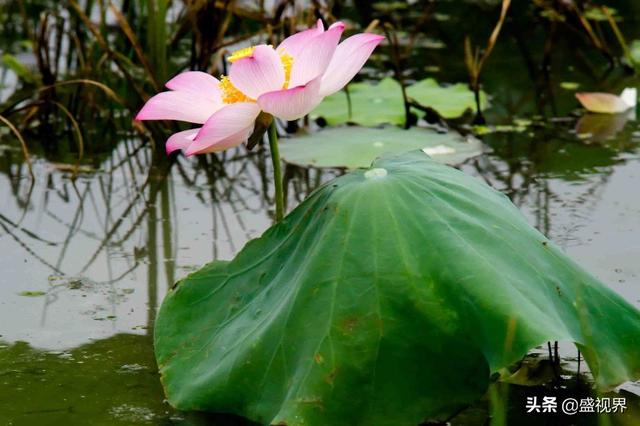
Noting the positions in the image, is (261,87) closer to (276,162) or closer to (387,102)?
(276,162)

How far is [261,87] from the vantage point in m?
1.73

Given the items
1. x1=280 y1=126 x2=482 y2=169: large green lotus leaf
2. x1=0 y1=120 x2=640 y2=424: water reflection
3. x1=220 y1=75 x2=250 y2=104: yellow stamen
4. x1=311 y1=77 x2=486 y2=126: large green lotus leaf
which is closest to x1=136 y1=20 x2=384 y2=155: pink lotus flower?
x1=220 y1=75 x2=250 y2=104: yellow stamen

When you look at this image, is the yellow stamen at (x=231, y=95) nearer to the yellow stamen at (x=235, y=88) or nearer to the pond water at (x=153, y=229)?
the yellow stamen at (x=235, y=88)

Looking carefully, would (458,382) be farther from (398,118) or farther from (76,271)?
(398,118)

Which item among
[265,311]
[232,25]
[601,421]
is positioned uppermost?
[232,25]

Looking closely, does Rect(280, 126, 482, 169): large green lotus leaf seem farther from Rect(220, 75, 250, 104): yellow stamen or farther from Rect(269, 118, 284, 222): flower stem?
Rect(220, 75, 250, 104): yellow stamen

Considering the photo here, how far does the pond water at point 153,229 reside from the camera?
5.85 ft

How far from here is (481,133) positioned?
3.25 meters

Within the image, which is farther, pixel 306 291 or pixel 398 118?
pixel 398 118

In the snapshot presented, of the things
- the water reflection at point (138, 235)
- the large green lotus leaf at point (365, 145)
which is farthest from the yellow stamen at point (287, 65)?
the large green lotus leaf at point (365, 145)

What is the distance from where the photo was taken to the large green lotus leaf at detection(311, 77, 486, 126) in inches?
131

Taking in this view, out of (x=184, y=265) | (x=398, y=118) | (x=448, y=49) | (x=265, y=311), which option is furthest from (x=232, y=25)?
(x=265, y=311)

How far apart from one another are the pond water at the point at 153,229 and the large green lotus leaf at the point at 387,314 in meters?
0.09

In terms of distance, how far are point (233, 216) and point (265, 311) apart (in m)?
0.93
